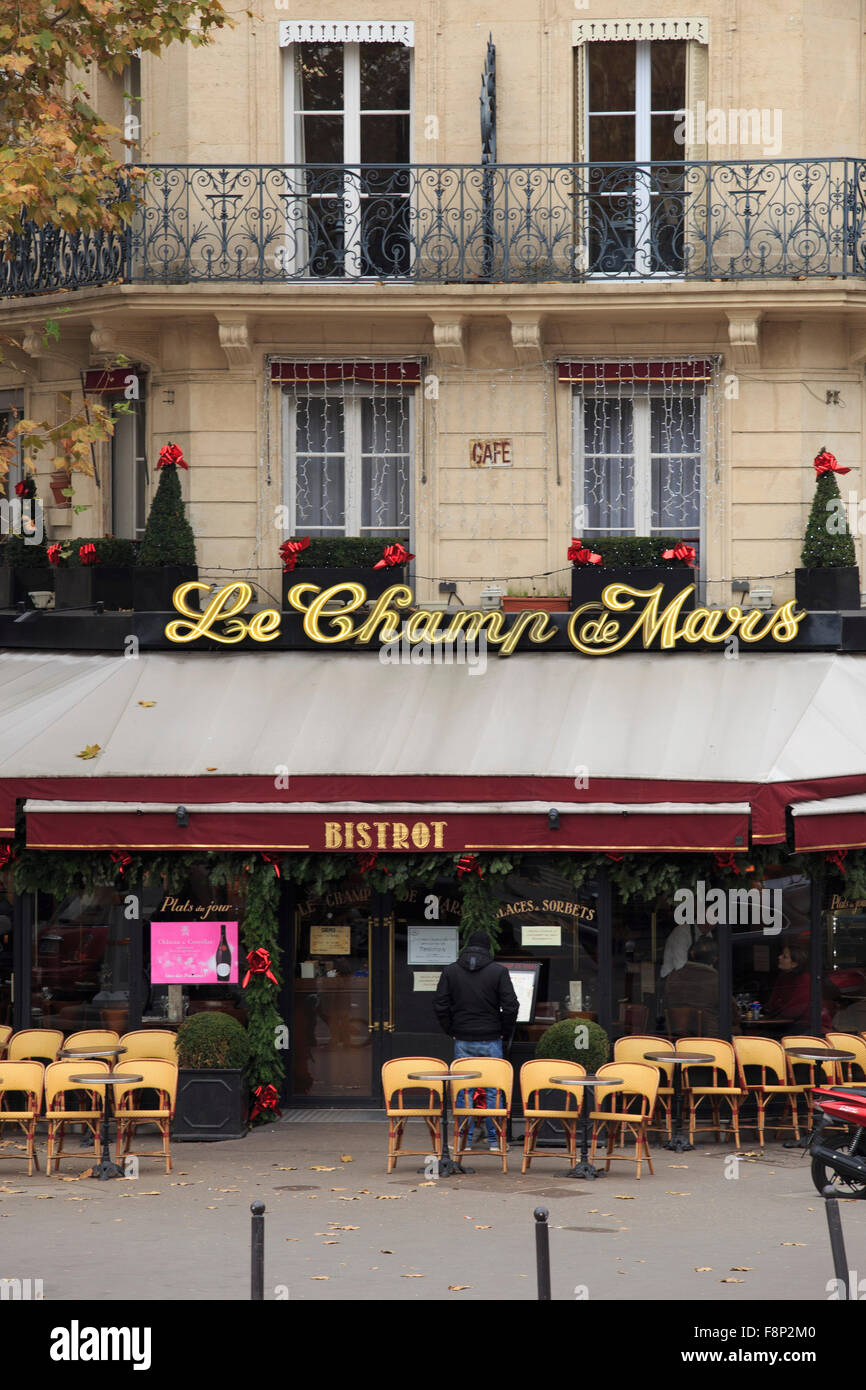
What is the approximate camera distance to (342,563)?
59.3ft

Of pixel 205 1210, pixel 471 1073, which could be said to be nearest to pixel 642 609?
pixel 471 1073

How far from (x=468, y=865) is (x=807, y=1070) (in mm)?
3471

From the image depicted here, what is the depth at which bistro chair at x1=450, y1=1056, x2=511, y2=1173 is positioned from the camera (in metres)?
A: 14.9

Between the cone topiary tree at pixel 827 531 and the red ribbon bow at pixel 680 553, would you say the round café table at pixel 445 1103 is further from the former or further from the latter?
the cone topiary tree at pixel 827 531

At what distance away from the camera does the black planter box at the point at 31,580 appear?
19.2 m

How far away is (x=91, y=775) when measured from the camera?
16281mm

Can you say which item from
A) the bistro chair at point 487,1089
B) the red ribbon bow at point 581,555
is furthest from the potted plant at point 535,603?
the bistro chair at point 487,1089

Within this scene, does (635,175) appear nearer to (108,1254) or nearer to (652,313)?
(652,313)

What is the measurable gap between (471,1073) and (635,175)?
8.49 meters

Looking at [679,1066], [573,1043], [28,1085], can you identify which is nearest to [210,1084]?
[28,1085]

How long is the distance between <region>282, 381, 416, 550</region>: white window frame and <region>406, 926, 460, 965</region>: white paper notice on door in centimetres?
372

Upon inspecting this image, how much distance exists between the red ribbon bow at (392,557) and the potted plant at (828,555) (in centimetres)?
366

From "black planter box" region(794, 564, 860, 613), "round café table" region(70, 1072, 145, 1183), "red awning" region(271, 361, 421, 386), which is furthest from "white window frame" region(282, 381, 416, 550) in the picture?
"round café table" region(70, 1072, 145, 1183)

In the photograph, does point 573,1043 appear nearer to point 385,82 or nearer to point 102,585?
point 102,585
